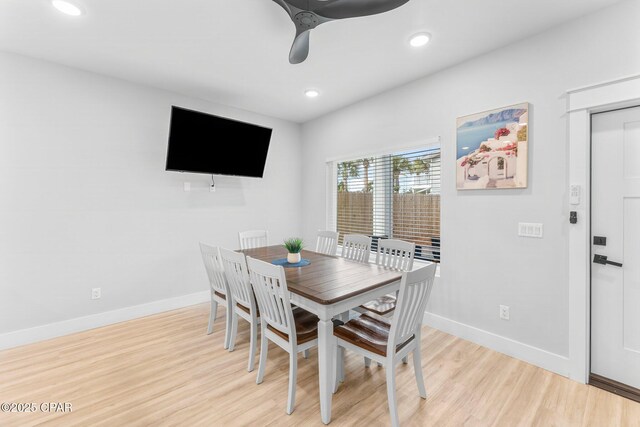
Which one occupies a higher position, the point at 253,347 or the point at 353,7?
the point at 353,7

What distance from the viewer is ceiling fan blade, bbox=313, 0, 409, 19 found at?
160 cm

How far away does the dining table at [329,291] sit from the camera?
1682 mm

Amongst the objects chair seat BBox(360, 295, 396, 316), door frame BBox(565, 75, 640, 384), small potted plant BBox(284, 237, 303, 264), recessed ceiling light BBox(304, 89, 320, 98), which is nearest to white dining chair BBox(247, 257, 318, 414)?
chair seat BBox(360, 295, 396, 316)

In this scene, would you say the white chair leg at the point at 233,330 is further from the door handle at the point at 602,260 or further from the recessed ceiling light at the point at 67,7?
the door handle at the point at 602,260

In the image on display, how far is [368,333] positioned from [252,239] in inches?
92.4

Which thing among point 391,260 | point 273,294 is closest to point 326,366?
point 273,294

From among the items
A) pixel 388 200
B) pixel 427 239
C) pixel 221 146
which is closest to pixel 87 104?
pixel 221 146

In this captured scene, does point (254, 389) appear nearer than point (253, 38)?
Yes

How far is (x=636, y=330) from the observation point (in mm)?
1911

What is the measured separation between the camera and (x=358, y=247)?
10.0ft

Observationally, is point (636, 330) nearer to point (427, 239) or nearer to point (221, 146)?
point (427, 239)

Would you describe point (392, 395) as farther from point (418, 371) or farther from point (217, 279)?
point (217, 279)

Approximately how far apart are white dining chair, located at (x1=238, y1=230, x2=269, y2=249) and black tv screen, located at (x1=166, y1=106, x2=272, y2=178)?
32.3 inches

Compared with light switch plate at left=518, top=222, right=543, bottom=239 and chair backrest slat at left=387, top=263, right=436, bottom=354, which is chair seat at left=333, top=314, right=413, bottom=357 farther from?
light switch plate at left=518, top=222, right=543, bottom=239
